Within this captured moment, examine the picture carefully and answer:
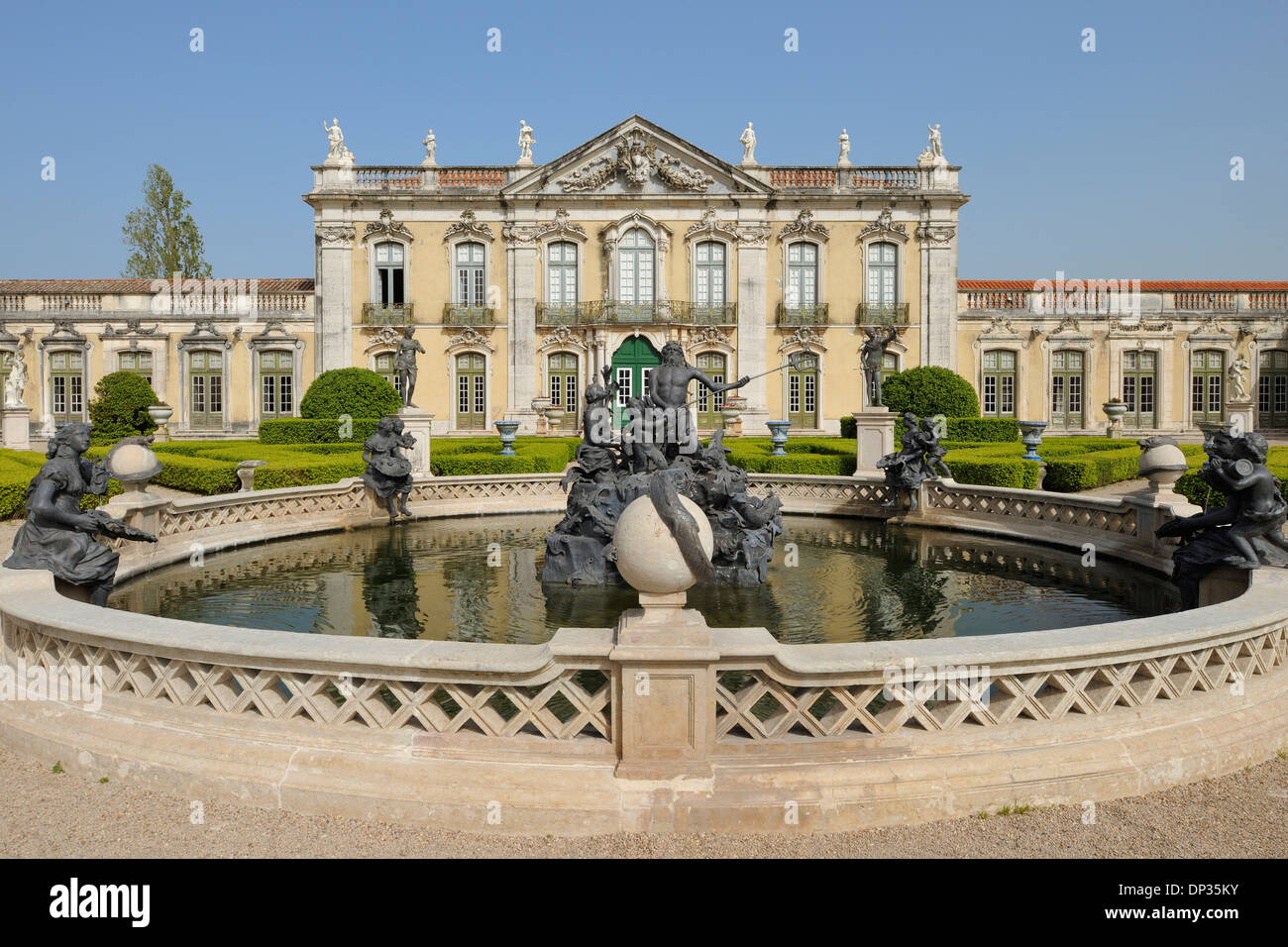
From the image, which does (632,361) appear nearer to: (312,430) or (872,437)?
(312,430)

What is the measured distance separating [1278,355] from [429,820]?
130 ft

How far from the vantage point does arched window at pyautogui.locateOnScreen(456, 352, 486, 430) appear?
3397cm

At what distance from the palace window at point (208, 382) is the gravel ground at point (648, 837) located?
32.8 m

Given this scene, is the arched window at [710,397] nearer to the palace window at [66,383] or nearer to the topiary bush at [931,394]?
the topiary bush at [931,394]

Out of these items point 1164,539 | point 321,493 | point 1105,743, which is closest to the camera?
point 1105,743

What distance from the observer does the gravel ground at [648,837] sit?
3736 millimetres

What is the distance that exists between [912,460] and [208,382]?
28.9m

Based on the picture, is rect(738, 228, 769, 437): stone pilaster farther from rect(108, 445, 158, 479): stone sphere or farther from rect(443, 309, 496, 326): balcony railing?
rect(108, 445, 158, 479): stone sphere

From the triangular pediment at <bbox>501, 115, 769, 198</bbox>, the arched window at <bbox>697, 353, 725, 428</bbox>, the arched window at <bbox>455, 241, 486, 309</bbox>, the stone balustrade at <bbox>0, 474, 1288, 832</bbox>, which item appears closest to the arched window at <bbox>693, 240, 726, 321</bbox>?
the arched window at <bbox>697, 353, 725, 428</bbox>

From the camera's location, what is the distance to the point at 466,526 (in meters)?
13.8

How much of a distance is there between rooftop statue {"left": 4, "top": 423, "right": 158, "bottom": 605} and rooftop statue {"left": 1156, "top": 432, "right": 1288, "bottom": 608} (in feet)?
26.1

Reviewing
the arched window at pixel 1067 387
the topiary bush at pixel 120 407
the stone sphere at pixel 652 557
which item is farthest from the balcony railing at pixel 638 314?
the stone sphere at pixel 652 557
